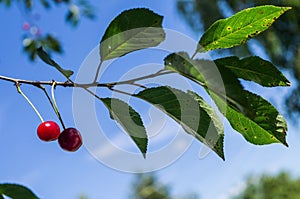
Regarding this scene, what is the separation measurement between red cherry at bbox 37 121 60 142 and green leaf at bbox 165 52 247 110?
25 cm

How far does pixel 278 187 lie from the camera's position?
16.0 m

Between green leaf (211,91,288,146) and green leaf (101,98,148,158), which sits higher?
green leaf (101,98,148,158)

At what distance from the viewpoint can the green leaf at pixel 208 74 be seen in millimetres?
421

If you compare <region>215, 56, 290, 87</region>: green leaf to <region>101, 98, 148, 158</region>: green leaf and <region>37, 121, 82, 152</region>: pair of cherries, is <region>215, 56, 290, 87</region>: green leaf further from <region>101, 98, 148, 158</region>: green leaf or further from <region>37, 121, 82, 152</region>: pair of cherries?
<region>37, 121, 82, 152</region>: pair of cherries

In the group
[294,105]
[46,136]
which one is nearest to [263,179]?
[294,105]

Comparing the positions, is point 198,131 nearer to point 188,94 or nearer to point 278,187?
point 188,94

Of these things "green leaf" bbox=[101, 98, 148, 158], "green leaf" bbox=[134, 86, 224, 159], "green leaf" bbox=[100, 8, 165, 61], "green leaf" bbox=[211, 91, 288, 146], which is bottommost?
"green leaf" bbox=[211, 91, 288, 146]

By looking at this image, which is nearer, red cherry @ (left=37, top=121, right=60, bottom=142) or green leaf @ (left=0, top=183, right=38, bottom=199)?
green leaf @ (left=0, top=183, right=38, bottom=199)

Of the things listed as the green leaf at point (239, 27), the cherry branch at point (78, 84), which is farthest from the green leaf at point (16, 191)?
the green leaf at point (239, 27)

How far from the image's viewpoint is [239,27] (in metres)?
0.49

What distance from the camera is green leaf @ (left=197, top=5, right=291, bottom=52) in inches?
19.0

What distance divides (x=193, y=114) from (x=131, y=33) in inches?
4.3

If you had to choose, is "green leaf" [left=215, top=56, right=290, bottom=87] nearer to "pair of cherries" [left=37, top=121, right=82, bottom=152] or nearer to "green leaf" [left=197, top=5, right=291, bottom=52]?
"green leaf" [left=197, top=5, right=291, bottom=52]

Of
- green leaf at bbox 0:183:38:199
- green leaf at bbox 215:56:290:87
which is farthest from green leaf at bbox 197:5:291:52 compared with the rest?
green leaf at bbox 0:183:38:199
